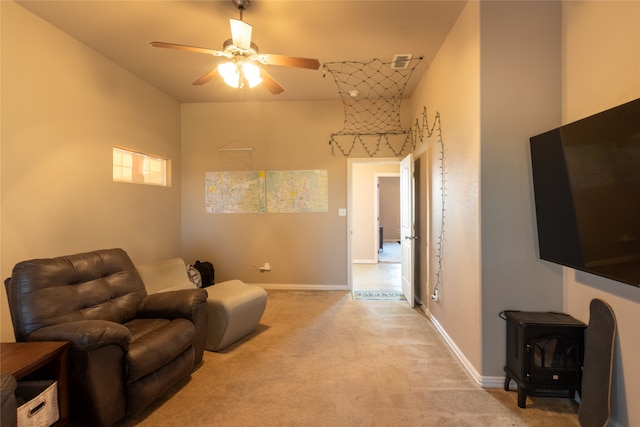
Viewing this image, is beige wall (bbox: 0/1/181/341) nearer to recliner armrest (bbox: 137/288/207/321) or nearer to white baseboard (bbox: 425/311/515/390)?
recliner armrest (bbox: 137/288/207/321)

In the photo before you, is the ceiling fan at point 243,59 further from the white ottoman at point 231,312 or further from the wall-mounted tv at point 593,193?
the white ottoman at point 231,312

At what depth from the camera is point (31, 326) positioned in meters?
1.74

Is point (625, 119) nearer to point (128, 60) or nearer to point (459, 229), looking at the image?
point (459, 229)

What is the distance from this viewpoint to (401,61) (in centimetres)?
324

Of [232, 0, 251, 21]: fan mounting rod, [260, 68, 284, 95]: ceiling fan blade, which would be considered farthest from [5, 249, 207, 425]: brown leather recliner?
[232, 0, 251, 21]: fan mounting rod

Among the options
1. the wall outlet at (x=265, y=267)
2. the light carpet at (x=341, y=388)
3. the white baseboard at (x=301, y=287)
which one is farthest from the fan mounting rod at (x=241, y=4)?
the white baseboard at (x=301, y=287)

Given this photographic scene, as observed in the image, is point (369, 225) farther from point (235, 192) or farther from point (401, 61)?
point (401, 61)

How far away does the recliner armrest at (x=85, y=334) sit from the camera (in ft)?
5.24

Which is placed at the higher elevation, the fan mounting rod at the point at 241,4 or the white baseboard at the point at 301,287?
the fan mounting rod at the point at 241,4

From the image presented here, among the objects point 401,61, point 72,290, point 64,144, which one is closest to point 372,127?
point 401,61

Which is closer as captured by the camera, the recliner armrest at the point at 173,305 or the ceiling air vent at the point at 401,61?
the recliner armrest at the point at 173,305

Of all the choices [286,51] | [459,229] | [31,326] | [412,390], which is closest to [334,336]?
[412,390]

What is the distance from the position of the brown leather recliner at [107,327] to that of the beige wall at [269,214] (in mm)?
2170

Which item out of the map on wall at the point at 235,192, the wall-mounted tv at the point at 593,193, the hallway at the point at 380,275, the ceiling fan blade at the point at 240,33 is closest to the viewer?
the wall-mounted tv at the point at 593,193
